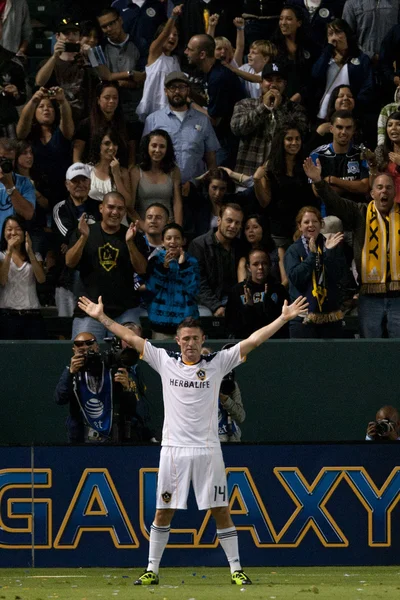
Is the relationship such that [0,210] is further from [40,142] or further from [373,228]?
[373,228]

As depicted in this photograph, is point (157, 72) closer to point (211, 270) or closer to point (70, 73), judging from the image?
point (70, 73)

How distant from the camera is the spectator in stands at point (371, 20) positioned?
1664 centimetres

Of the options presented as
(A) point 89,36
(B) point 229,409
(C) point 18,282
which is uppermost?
(A) point 89,36

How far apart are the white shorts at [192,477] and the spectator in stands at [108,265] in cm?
300

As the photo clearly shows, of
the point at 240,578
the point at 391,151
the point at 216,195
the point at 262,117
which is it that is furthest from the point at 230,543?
the point at 262,117

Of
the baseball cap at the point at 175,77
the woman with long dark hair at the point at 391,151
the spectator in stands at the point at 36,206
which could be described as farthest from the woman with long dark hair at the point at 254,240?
the spectator in stands at the point at 36,206

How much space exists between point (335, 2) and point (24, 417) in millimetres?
7524

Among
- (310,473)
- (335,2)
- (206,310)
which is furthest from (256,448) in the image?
(335,2)

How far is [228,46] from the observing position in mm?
16094

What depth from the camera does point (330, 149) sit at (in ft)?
47.6

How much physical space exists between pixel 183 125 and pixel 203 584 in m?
6.41

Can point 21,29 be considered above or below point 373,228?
above

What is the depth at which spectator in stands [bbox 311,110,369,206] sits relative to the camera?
14305 mm

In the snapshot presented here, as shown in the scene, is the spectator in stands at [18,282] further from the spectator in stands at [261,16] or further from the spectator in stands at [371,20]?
the spectator in stands at [371,20]
